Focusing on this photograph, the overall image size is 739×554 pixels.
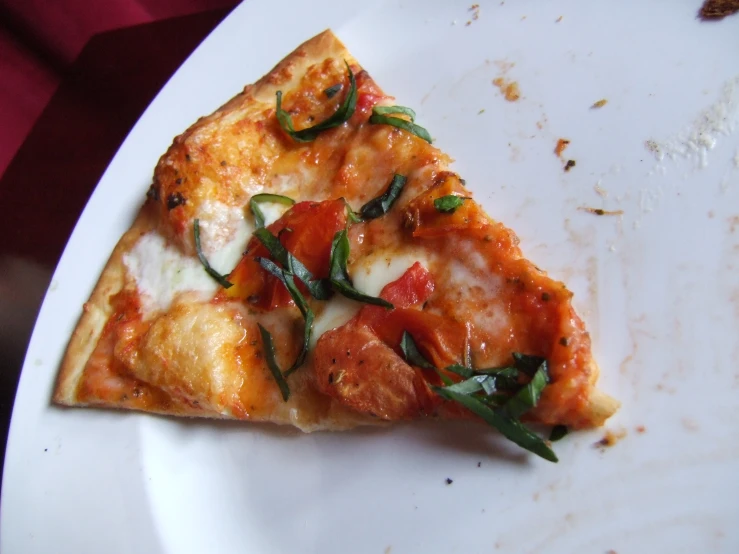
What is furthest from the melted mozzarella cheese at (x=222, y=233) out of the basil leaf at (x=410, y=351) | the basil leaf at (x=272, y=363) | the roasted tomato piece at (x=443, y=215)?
the basil leaf at (x=410, y=351)

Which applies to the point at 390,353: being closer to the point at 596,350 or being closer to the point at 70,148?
the point at 596,350

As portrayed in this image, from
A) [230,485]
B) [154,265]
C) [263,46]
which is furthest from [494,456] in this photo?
[263,46]

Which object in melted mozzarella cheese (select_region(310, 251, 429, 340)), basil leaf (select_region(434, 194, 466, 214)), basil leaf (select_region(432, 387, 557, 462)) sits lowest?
basil leaf (select_region(432, 387, 557, 462))

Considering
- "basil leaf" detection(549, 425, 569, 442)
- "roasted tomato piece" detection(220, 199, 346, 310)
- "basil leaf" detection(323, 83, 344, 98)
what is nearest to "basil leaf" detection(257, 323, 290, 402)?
"roasted tomato piece" detection(220, 199, 346, 310)

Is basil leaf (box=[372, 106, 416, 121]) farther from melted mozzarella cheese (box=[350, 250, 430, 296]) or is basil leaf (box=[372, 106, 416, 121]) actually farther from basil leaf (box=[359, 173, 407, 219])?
melted mozzarella cheese (box=[350, 250, 430, 296])

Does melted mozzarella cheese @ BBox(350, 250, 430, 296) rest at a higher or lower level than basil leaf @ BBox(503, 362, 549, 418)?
higher

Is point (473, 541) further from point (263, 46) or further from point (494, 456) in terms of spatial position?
point (263, 46)
